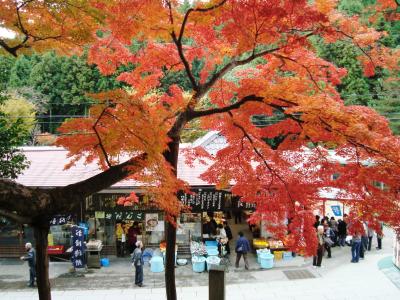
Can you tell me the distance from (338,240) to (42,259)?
14325mm

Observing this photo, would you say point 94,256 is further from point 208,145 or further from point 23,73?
point 23,73

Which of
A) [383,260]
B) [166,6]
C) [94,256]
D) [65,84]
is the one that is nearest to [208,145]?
[94,256]

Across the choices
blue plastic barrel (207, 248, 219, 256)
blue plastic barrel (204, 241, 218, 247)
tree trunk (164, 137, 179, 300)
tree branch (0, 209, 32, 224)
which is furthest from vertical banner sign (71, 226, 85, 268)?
tree branch (0, 209, 32, 224)

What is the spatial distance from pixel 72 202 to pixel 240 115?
170 inches

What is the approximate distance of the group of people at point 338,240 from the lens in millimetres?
15172

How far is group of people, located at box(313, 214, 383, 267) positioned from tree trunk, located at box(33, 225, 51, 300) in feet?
34.2

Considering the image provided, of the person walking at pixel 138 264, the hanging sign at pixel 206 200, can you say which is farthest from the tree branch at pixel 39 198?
the hanging sign at pixel 206 200

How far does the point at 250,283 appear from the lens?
46.0 feet

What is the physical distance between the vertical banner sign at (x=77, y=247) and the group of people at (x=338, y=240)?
28.1ft

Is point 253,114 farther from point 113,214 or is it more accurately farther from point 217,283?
point 113,214

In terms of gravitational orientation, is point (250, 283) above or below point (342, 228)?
below

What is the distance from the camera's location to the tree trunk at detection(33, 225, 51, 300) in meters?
6.33

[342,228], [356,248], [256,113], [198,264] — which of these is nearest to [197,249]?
[198,264]

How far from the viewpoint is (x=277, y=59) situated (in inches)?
392
